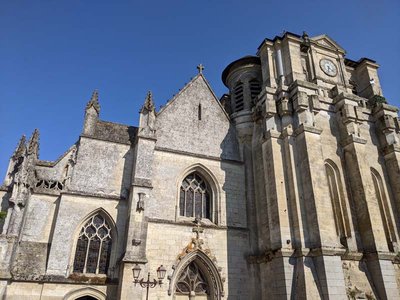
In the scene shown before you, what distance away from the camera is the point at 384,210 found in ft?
47.3

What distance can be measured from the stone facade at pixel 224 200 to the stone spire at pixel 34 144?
0.15ft

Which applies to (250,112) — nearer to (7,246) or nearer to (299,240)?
(299,240)

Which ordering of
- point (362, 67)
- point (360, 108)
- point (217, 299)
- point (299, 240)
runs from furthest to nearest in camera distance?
1. point (362, 67)
2. point (360, 108)
3. point (217, 299)
4. point (299, 240)

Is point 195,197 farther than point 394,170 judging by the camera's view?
No

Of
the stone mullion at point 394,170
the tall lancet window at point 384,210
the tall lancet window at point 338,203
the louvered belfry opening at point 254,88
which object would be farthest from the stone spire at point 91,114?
the stone mullion at point 394,170

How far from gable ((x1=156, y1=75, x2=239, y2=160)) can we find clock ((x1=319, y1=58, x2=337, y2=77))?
625 centimetres

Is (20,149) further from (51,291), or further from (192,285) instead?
(192,285)

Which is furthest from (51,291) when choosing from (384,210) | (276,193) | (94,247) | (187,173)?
(384,210)

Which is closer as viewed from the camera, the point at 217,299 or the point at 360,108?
the point at 217,299

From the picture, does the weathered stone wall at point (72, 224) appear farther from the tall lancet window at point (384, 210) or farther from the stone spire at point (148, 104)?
the tall lancet window at point (384, 210)

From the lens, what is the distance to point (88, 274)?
1173cm

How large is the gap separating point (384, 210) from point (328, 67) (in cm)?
834

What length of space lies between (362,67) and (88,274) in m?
19.0

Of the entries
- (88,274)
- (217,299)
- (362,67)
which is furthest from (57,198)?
(362,67)
